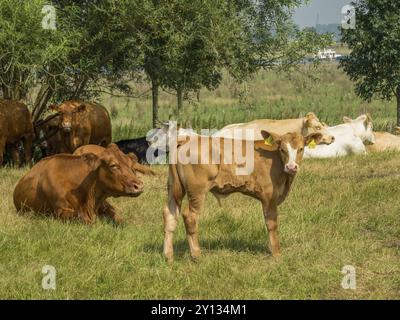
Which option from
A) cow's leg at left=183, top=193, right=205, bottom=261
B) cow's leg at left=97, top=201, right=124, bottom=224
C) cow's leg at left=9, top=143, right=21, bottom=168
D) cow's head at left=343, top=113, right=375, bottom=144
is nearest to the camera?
cow's leg at left=183, top=193, right=205, bottom=261

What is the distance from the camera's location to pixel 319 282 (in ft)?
23.4

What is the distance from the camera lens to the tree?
2091 centimetres

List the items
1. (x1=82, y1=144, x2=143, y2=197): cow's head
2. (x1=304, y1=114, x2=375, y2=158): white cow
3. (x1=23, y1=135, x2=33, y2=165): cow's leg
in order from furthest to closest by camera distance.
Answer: (x1=304, y1=114, x2=375, y2=158): white cow
(x1=23, y1=135, x2=33, y2=165): cow's leg
(x1=82, y1=144, x2=143, y2=197): cow's head

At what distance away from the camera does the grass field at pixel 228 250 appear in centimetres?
694

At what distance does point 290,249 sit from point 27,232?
3027mm

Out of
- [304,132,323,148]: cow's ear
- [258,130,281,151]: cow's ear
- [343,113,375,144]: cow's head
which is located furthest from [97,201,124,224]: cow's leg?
[343,113,375,144]: cow's head

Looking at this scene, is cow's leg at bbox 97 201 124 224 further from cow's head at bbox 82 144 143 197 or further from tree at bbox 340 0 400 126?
tree at bbox 340 0 400 126

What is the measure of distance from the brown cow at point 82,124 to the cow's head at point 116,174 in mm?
6390

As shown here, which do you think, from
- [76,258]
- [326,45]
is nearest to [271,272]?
[76,258]

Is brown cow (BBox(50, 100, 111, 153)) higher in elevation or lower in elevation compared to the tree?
lower

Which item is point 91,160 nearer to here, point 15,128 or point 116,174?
point 116,174

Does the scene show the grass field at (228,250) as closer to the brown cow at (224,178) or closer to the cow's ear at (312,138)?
the brown cow at (224,178)

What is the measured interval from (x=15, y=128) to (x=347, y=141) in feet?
24.2

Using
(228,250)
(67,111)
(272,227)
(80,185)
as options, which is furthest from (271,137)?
(67,111)
